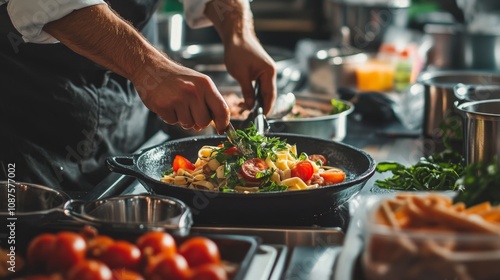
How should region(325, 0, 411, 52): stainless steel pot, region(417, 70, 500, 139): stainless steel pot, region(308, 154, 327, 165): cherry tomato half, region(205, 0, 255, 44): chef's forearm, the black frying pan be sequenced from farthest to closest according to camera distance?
region(325, 0, 411, 52): stainless steel pot < region(417, 70, 500, 139): stainless steel pot < region(205, 0, 255, 44): chef's forearm < region(308, 154, 327, 165): cherry tomato half < the black frying pan

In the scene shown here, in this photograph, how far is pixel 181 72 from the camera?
77.8 inches

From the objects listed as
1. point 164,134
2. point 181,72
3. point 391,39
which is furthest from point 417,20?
point 181,72

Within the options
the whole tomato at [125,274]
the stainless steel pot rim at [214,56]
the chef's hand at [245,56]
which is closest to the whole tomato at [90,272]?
the whole tomato at [125,274]

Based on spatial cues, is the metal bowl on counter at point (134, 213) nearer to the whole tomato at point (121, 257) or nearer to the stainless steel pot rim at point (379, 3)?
the whole tomato at point (121, 257)

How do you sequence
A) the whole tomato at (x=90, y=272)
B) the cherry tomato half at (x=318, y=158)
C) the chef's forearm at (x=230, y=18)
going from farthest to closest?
1. the chef's forearm at (x=230, y=18)
2. the cherry tomato half at (x=318, y=158)
3. the whole tomato at (x=90, y=272)

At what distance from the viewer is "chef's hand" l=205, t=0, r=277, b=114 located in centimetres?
251

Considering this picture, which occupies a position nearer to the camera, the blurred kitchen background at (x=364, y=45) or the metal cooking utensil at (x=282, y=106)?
the metal cooking utensil at (x=282, y=106)

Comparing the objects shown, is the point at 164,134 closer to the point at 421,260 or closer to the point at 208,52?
the point at 208,52

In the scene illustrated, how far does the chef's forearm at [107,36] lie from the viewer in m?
2.01

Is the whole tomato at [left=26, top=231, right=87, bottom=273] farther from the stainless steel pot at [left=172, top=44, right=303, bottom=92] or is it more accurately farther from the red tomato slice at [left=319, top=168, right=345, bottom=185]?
the stainless steel pot at [left=172, top=44, right=303, bottom=92]

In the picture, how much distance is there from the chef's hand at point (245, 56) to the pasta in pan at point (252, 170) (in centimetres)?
37

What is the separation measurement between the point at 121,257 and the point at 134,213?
1.02ft

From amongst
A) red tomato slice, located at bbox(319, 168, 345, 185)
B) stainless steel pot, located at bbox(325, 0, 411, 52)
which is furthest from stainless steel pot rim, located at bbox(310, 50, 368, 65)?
red tomato slice, located at bbox(319, 168, 345, 185)

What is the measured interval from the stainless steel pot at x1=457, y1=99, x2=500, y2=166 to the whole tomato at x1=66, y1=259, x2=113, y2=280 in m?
1.10
